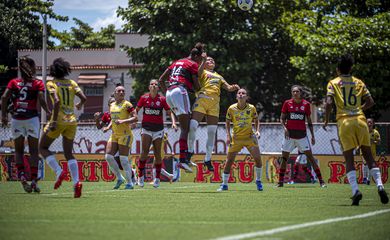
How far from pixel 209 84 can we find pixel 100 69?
49.3m

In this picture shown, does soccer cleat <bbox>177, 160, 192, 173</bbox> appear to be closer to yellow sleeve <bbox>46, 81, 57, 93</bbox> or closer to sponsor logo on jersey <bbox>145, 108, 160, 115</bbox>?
yellow sleeve <bbox>46, 81, 57, 93</bbox>

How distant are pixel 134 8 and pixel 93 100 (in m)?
20.6

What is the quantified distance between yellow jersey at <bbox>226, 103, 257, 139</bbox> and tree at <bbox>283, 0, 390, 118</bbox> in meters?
22.6

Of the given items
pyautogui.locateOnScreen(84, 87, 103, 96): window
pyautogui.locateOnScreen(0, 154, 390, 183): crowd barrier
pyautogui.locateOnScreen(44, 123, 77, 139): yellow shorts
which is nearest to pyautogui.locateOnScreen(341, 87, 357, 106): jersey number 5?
pyautogui.locateOnScreen(44, 123, 77, 139): yellow shorts

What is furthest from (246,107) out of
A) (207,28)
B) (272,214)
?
(207,28)

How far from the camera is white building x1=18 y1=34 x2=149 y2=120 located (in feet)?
209

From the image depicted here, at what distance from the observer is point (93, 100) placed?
65.6 meters

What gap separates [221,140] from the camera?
26500 mm

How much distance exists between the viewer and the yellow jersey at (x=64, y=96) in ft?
43.1

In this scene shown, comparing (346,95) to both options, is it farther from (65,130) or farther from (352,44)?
(352,44)

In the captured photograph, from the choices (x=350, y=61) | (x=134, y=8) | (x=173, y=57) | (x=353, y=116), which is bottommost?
(x=353, y=116)

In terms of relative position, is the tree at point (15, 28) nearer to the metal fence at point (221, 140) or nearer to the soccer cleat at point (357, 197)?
the metal fence at point (221, 140)

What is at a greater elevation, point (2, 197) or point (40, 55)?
point (40, 55)

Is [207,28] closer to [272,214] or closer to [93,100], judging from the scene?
[93,100]
